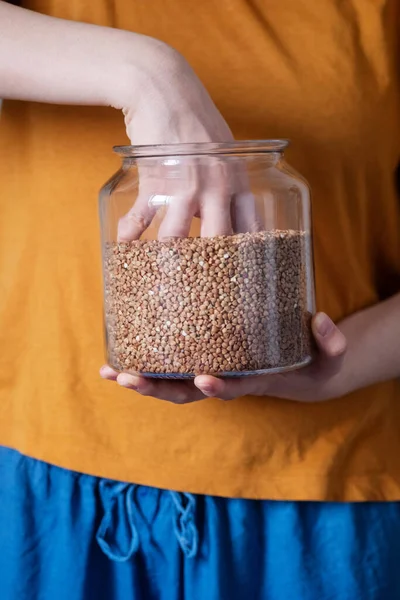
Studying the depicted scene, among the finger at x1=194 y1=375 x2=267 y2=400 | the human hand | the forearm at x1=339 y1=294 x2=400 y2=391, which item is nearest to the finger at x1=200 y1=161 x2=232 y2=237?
the human hand

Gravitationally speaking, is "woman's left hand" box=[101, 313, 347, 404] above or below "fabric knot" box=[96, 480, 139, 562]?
above

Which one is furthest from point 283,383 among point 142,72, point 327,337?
point 142,72

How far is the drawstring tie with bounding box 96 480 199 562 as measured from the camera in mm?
785

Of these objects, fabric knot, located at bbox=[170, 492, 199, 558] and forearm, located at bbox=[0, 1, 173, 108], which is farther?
fabric knot, located at bbox=[170, 492, 199, 558]

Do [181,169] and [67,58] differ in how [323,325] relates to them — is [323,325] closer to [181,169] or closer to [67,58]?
[181,169]

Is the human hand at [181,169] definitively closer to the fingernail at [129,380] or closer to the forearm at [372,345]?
the fingernail at [129,380]

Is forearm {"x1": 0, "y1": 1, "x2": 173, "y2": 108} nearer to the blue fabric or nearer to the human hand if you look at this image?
the human hand

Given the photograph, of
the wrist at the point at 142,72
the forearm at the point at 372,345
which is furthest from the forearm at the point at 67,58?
the forearm at the point at 372,345

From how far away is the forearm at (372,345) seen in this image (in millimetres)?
820

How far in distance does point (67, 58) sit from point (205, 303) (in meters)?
0.24

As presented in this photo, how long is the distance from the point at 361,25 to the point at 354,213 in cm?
19

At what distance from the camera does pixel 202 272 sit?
0.59 m

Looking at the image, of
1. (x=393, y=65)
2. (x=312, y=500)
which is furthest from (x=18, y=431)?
(x=393, y=65)

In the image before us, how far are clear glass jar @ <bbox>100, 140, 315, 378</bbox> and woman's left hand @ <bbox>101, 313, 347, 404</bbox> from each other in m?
0.02
